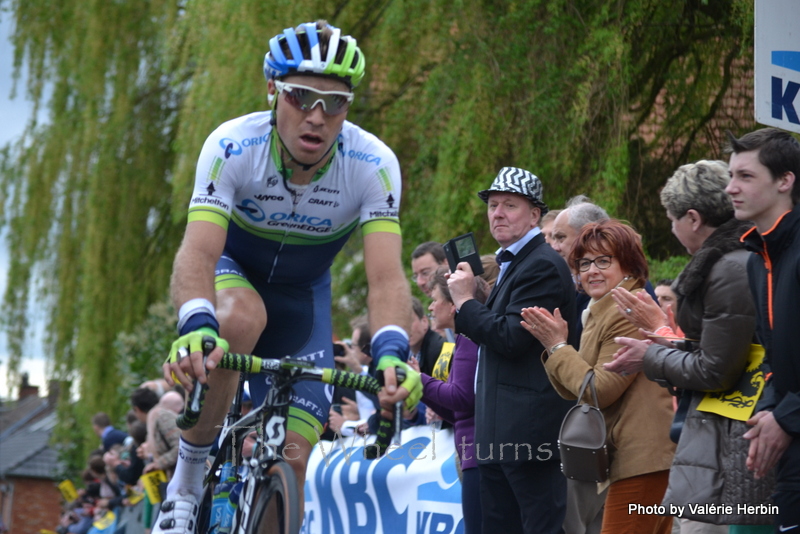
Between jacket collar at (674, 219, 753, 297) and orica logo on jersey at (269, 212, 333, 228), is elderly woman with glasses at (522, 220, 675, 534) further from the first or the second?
orica logo on jersey at (269, 212, 333, 228)

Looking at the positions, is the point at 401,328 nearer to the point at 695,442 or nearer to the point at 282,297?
the point at 282,297

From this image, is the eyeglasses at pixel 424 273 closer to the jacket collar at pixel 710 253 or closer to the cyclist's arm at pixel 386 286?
the cyclist's arm at pixel 386 286

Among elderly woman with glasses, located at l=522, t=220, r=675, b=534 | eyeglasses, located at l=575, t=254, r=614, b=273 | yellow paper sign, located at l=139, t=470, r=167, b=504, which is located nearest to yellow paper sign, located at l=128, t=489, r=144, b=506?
yellow paper sign, located at l=139, t=470, r=167, b=504

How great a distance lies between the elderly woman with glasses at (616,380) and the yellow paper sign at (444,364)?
1378 millimetres

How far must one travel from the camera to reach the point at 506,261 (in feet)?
18.3

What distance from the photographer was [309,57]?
4410 mm

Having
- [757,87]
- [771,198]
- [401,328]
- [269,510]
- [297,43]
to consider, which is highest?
[297,43]

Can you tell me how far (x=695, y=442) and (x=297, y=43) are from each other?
2.43 m

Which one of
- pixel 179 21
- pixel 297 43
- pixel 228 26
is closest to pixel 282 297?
pixel 297 43

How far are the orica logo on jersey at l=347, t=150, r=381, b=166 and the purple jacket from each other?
161cm

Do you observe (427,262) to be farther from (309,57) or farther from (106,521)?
(106,521)

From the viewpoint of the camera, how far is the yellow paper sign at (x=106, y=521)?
11.8 meters

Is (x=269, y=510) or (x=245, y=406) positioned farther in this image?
(x=245, y=406)

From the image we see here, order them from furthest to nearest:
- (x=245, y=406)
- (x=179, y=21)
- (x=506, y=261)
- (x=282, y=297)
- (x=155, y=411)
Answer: (x=179, y=21) → (x=155, y=411) → (x=245, y=406) → (x=506, y=261) → (x=282, y=297)
